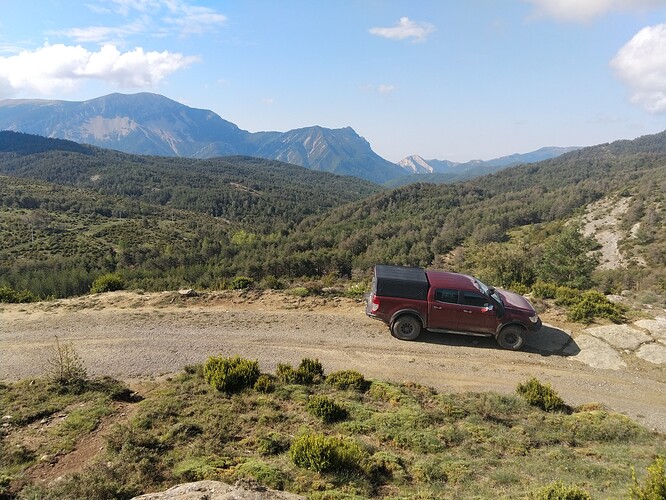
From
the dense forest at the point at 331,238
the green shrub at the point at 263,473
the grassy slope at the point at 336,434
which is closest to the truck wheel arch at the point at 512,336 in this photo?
the grassy slope at the point at 336,434

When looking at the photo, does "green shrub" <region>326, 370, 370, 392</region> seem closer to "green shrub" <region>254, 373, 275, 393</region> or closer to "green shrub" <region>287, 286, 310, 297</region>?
"green shrub" <region>254, 373, 275, 393</region>

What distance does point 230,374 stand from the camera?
29.8 feet

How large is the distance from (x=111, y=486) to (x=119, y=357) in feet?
20.4

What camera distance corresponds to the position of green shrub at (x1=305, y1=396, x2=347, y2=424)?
807 centimetres

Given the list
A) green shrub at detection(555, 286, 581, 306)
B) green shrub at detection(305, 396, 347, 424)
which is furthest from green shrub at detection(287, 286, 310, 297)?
green shrub at detection(555, 286, 581, 306)

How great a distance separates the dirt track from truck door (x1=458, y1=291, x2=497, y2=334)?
0.70 metres

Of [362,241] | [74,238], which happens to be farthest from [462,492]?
[74,238]

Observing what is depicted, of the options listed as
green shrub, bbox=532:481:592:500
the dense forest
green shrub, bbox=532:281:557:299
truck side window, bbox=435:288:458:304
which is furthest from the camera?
the dense forest

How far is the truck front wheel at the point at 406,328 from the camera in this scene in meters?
12.2

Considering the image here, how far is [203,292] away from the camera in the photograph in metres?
16.1

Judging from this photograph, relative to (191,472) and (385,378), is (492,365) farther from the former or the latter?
(191,472)

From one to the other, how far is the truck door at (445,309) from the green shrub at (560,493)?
7122mm

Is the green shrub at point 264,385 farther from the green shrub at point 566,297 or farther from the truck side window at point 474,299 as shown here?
the green shrub at point 566,297

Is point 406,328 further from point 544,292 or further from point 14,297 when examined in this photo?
point 14,297
